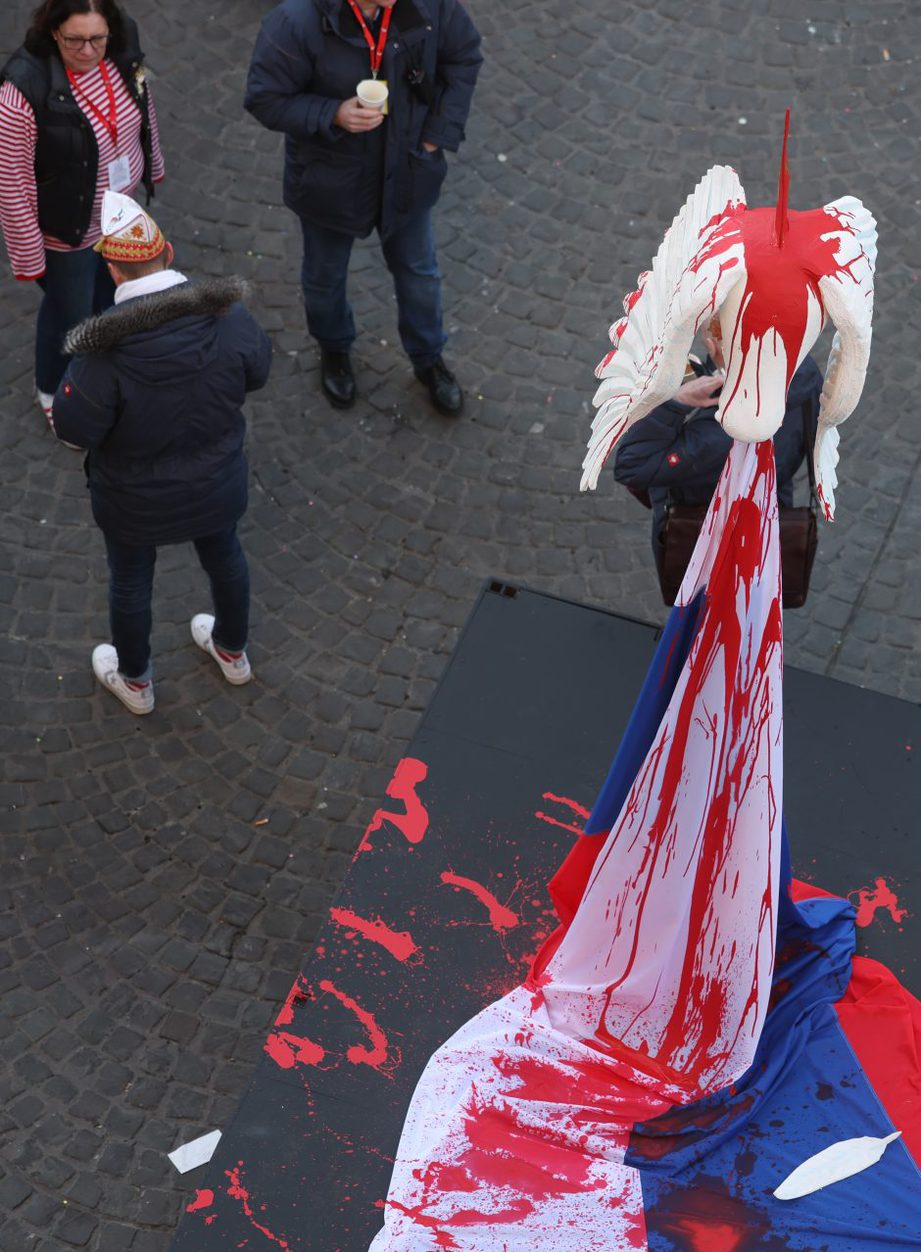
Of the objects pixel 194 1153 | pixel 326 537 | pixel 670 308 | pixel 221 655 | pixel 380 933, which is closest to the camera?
pixel 670 308

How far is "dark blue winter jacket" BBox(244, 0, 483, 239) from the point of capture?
486 cm

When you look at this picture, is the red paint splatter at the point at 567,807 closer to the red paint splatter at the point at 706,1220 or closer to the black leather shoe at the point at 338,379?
the red paint splatter at the point at 706,1220

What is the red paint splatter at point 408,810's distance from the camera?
13.5ft

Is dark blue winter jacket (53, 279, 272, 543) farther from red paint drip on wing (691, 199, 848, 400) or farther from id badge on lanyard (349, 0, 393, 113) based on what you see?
red paint drip on wing (691, 199, 848, 400)

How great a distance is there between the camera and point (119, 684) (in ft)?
16.5

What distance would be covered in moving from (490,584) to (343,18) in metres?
1.81

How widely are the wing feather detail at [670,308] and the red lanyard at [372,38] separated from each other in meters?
2.11

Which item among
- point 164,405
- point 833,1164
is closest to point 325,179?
point 164,405

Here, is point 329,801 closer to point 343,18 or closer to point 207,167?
point 343,18

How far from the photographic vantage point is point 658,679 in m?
3.29

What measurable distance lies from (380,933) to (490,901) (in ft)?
0.98

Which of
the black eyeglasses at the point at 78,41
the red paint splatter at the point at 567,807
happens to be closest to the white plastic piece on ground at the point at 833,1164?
the red paint splatter at the point at 567,807

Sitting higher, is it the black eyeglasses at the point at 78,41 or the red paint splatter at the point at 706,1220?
the black eyeglasses at the point at 78,41

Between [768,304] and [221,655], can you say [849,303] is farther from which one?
[221,655]
